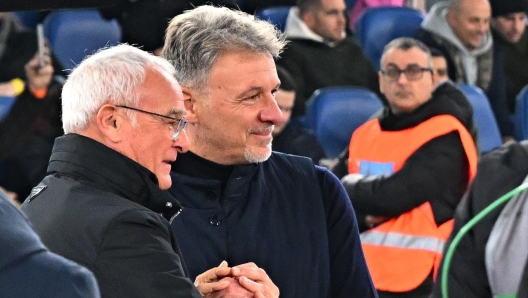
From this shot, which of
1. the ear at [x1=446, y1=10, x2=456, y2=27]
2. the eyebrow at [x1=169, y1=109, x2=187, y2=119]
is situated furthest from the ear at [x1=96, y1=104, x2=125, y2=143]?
the ear at [x1=446, y1=10, x2=456, y2=27]

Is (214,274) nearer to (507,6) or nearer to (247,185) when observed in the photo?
(247,185)

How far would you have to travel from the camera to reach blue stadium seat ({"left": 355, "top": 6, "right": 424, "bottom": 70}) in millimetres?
6637

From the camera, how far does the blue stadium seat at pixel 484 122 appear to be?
5.78 m

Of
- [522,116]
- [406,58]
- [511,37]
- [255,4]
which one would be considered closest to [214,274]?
[406,58]

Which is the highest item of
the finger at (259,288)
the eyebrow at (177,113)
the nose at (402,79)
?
the eyebrow at (177,113)

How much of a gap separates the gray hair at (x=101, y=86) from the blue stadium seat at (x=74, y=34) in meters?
4.22

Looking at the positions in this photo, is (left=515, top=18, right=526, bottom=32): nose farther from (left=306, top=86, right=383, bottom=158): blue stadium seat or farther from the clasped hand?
the clasped hand

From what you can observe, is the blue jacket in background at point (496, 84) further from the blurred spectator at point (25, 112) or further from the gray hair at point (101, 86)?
the gray hair at point (101, 86)

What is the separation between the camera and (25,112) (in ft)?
17.2

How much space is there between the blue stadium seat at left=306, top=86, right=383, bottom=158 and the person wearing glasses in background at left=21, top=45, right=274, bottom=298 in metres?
3.40

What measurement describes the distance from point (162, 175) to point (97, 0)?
1.86 feet

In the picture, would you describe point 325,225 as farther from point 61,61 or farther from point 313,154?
point 61,61

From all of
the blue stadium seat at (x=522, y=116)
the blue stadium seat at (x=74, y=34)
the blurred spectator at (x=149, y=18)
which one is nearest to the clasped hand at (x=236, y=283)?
the blurred spectator at (x=149, y=18)

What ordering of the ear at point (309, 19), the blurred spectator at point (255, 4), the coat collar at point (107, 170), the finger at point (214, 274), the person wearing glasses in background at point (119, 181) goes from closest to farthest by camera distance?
the person wearing glasses in background at point (119, 181) < the coat collar at point (107, 170) < the finger at point (214, 274) < the ear at point (309, 19) < the blurred spectator at point (255, 4)
